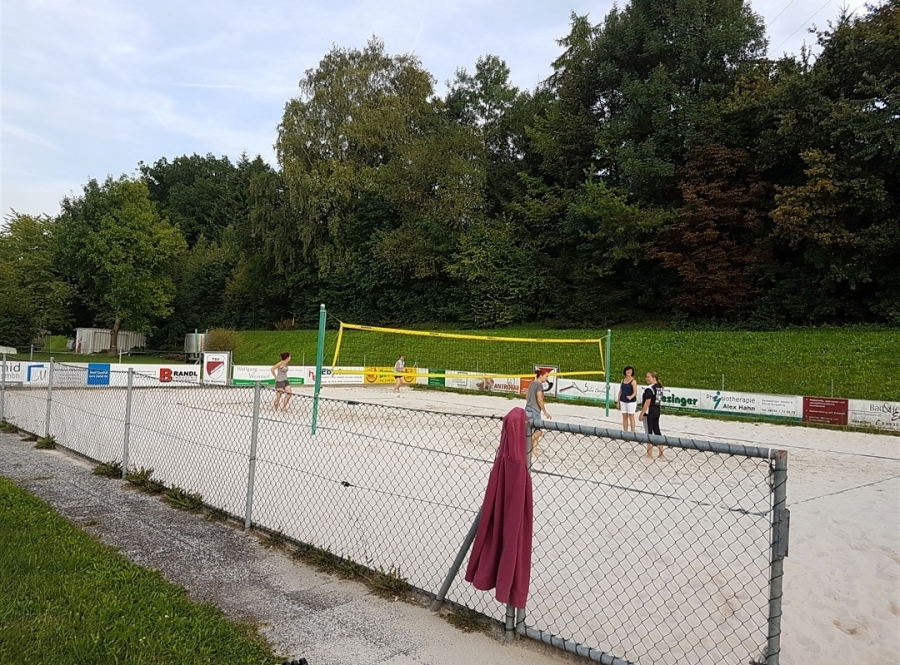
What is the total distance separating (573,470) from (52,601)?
6.90 meters

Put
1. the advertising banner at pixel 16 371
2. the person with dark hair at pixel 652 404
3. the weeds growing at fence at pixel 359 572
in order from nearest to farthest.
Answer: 1. the weeds growing at fence at pixel 359 572
2. the person with dark hair at pixel 652 404
3. the advertising banner at pixel 16 371

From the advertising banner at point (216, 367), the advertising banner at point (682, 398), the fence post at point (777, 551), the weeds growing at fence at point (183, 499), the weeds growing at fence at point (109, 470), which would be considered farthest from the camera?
the advertising banner at point (216, 367)

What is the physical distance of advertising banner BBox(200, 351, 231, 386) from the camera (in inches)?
888

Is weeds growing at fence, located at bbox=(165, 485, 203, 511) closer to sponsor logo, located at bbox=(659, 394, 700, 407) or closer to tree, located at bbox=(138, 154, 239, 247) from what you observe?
sponsor logo, located at bbox=(659, 394, 700, 407)

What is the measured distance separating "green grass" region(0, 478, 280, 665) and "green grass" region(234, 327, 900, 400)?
21320mm

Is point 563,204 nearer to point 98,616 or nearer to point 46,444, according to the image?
point 46,444

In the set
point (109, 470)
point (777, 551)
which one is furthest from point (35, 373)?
point (777, 551)

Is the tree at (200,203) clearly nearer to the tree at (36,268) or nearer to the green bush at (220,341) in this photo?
the tree at (36,268)

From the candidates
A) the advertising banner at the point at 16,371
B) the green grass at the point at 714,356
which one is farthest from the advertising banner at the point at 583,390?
the advertising banner at the point at 16,371

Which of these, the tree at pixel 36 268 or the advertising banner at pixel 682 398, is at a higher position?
the tree at pixel 36 268

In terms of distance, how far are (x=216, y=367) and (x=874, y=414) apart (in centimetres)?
2140

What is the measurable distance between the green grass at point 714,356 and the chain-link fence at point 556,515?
13.4m

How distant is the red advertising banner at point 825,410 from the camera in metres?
17.0

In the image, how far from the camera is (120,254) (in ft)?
141
